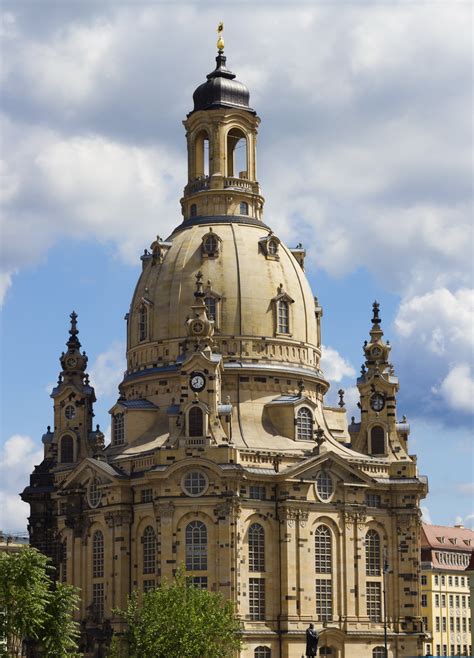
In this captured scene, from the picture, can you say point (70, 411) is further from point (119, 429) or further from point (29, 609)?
point (29, 609)

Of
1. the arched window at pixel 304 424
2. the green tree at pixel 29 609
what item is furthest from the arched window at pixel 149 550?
the green tree at pixel 29 609

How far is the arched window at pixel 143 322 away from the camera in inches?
5896

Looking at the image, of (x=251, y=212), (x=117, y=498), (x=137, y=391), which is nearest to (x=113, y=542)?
(x=117, y=498)

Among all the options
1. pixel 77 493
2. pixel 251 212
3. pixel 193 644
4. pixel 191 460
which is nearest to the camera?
pixel 193 644

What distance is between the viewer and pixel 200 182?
15525 cm

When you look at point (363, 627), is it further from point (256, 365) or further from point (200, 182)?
point (200, 182)

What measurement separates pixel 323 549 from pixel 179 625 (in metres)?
A: 25.5

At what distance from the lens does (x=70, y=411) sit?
153250 mm

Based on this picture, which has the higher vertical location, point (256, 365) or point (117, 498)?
point (256, 365)

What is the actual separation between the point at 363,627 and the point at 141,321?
33.9m

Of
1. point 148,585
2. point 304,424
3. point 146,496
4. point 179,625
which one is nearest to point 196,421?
point 146,496

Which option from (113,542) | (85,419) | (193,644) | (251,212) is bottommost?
(193,644)

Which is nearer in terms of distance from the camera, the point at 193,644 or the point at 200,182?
the point at 193,644

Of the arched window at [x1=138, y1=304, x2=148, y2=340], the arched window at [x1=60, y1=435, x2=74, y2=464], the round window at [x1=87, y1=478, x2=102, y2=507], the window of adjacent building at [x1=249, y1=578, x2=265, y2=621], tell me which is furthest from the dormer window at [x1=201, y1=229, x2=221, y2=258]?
the window of adjacent building at [x1=249, y1=578, x2=265, y2=621]
